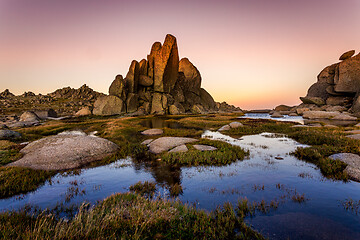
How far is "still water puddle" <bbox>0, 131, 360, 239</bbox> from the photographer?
5.81 metres

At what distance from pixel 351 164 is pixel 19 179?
20.2 metres

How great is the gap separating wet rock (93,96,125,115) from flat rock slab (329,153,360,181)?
267ft

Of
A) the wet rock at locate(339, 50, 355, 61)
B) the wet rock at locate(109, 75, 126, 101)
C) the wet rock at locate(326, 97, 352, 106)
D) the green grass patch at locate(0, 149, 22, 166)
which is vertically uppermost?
the wet rock at locate(339, 50, 355, 61)

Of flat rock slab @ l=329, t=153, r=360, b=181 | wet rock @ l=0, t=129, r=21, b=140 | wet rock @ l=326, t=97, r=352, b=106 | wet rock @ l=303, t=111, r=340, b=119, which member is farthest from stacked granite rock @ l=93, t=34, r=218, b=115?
flat rock slab @ l=329, t=153, r=360, b=181

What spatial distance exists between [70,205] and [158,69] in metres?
103

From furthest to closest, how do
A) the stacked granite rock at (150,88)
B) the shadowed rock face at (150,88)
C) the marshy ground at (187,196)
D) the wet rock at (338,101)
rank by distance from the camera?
the shadowed rock face at (150,88)
the stacked granite rock at (150,88)
the wet rock at (338,101)
the marshy ground at (187,196)

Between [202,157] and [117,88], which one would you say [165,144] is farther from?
[117,88]

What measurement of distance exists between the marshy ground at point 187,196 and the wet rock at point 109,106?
68620 mm

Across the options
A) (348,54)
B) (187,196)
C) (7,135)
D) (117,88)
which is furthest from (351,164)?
(348,54)

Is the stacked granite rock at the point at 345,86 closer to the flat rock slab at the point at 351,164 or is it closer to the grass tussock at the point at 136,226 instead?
the flat rock slab at the point at 351,164

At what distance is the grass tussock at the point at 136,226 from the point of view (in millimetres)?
4262

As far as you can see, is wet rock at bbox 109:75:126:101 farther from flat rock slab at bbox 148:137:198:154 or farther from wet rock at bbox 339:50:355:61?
wet rock at bbox 339:50:355:61

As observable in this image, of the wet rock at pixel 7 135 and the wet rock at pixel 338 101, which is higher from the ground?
the wet rock at pixel 338 101

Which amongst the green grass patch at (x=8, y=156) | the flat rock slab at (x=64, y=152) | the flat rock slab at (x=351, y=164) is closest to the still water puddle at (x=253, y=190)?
the flat rock slab at (x=351, y=164)
